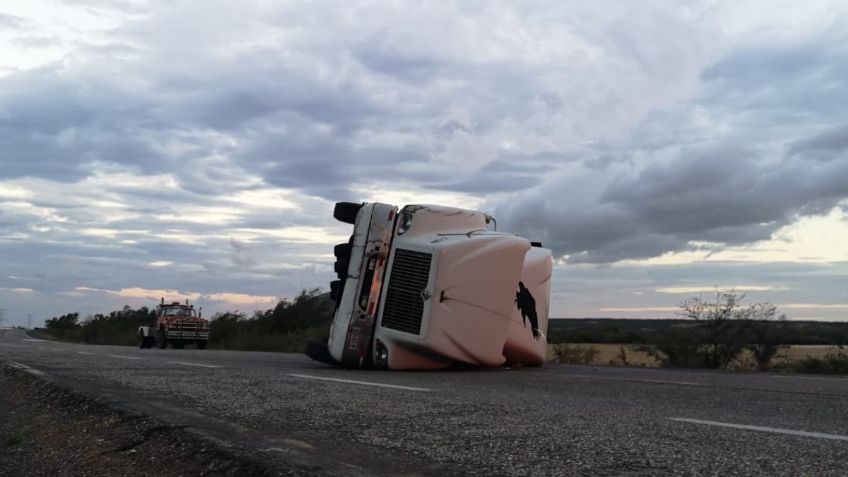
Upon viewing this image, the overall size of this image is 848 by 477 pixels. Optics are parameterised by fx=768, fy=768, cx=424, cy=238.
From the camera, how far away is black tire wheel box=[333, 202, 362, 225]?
42.0ft

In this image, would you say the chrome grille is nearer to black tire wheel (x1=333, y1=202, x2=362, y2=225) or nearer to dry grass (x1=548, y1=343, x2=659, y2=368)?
black tire wheel (x1=333, y1=202, x2=362, y2=225)

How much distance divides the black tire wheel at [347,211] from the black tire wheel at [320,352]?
2097 mm

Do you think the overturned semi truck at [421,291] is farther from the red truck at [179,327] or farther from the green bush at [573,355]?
the red truck at [179,327]

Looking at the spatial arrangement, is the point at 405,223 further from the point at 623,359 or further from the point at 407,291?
the point at 623,359

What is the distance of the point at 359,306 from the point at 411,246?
1.24 metres

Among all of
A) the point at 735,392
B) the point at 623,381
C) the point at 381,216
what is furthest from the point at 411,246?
the point at 735,392

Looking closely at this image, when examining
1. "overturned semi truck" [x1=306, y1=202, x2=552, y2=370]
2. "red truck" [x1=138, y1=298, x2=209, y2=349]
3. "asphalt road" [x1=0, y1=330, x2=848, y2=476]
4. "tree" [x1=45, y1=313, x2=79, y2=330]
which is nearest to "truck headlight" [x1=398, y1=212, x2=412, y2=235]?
"overturned semi truck" [x1=306, y1=202, x2=552, y2=370]

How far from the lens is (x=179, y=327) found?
36.0 m

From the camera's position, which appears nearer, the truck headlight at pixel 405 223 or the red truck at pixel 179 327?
the truck headlight at pixel 405 223

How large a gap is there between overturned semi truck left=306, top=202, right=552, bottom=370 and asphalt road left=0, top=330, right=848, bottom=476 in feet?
4.55

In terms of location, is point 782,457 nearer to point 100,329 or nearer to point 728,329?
point 728,329

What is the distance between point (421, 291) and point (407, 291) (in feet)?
0.98

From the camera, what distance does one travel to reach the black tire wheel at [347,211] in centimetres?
1281

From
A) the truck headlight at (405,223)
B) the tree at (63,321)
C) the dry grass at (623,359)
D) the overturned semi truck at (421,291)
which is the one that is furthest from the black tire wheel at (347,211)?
the tree at (63,321)
